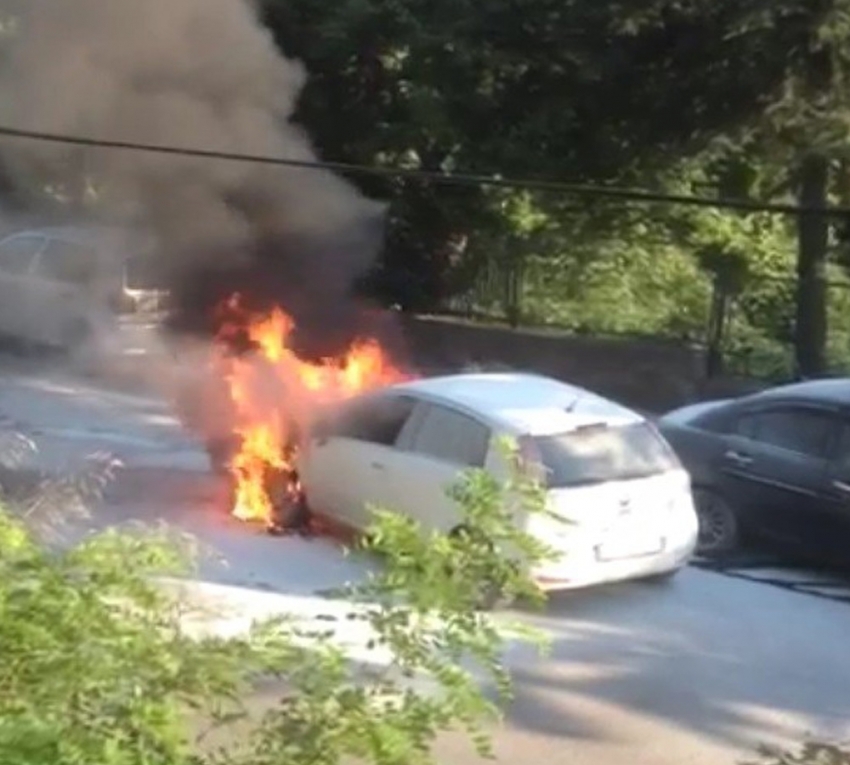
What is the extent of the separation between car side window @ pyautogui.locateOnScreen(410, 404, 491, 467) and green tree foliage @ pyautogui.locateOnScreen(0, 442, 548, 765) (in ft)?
19.8

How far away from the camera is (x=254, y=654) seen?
3047mm

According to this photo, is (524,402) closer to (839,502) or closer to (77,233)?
(839,502)

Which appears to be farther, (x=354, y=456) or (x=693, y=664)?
(x=354, y=456)

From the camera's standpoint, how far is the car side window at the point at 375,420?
10.2 meters

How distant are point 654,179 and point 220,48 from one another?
5.12 metres

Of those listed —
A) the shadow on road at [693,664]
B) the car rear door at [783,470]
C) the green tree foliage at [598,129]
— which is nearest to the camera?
the shadow on road at [693,664]

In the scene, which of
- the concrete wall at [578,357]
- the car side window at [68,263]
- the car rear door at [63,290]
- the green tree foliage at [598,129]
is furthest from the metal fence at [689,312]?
the car side window at [68,263]

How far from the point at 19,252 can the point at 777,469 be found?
7898mm

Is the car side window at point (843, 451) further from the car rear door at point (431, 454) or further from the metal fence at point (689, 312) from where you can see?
the metal fence at point (689, 312)

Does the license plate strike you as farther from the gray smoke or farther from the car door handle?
the gray smoke

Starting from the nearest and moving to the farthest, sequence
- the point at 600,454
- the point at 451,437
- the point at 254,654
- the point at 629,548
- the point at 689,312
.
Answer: the point at 254,654, the point at 629,548, the point at 600,454, the point at 451,437, the point at 689,312

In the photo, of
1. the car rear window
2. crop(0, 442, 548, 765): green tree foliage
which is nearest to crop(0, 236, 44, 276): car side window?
the car rear window

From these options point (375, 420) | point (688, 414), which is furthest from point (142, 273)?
point (688, 414)

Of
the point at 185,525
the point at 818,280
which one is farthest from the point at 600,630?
the point at 818,280
